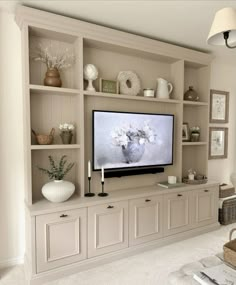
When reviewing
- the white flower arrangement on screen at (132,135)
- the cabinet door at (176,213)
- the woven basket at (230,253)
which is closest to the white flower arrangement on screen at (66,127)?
the white flower arrangement on screen at (132,135)

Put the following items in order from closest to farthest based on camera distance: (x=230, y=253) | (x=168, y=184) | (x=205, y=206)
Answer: (x=230, y=253) < (x=168, y=184) < (x=205, y=206)

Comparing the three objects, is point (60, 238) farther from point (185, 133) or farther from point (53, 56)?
point (185, 133)

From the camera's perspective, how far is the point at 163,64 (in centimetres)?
334

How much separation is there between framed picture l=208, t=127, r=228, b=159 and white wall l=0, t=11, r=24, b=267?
297 cm

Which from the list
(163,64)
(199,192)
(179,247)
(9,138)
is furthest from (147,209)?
(163,64)

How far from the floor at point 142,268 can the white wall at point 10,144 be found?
0.30 m

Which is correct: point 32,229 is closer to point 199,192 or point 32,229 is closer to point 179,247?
point 179,247

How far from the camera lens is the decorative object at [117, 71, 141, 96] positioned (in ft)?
9.58

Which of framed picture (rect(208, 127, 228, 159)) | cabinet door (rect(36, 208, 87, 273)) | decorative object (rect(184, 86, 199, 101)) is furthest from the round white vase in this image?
framed picture (rect(208, 127, 228, 159))

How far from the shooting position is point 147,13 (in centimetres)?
237

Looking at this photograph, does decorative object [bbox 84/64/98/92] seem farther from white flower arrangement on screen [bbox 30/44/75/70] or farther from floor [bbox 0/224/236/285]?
floor [bbox 0/224/236/285]

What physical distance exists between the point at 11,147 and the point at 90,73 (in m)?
1.17

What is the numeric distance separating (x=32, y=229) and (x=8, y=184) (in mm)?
601

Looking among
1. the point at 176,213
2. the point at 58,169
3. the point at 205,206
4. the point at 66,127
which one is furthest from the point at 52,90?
the point at 205,206
